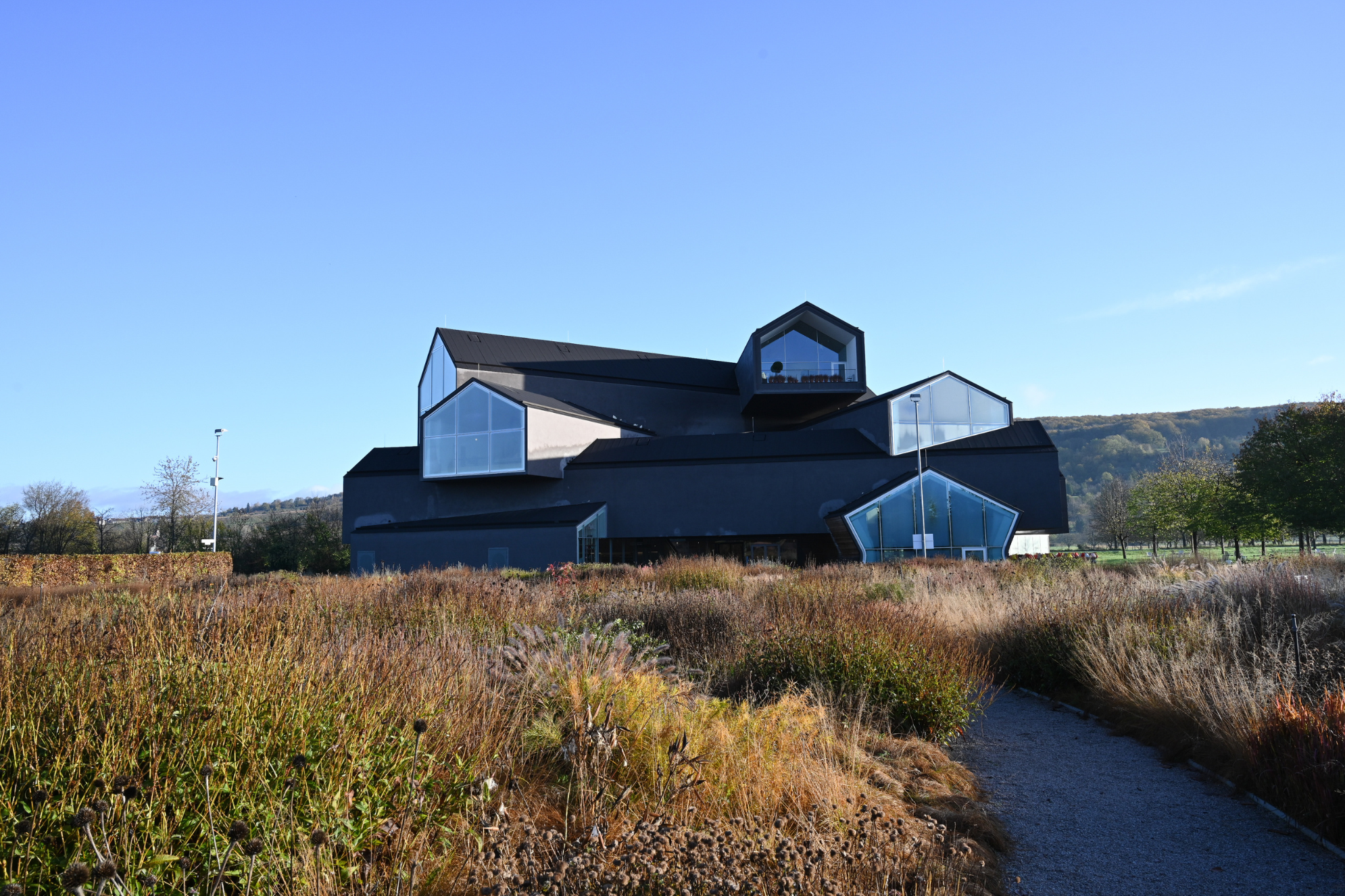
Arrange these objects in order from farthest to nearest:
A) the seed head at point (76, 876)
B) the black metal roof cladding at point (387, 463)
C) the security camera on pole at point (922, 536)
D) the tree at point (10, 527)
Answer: the tree at point (10, 527) < the black metal roof cladding at point (387, 463) < the security camera on pole at point (922, 536) < the seed head at point (76, 876)

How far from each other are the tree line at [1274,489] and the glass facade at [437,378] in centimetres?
3290

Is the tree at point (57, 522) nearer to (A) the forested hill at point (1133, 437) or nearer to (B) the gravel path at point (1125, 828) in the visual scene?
(B) the gravel path at point (1125, 828)

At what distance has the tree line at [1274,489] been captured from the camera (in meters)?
32.9

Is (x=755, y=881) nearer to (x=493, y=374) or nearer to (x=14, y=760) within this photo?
(x=14, y=760)

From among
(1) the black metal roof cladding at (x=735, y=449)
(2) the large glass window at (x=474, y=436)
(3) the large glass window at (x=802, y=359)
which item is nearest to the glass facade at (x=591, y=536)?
(1) the black metal roof cladding at (x=735, y=449)

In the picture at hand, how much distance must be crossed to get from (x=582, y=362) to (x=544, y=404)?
27.5ft

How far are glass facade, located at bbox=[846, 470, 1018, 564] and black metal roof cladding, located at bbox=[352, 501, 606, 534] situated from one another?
34.2 ft

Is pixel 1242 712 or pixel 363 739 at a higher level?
pixel 363 739

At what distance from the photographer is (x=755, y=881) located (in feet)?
9.91

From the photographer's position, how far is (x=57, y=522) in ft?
148

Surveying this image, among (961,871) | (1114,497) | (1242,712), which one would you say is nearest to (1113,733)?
(1242,712)

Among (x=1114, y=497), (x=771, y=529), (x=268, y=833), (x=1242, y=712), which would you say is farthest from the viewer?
(x=1114, y=497)

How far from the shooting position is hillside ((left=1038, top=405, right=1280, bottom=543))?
113812 millimetres

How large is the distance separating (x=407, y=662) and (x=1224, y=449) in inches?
5715
